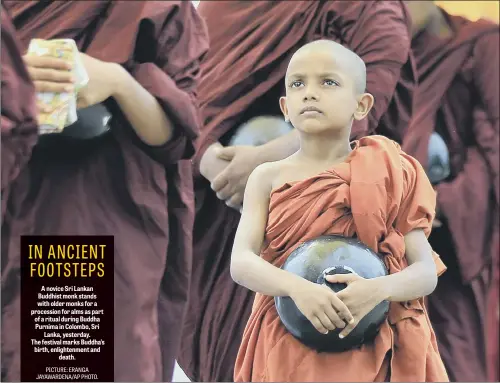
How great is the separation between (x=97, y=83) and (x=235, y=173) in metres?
0.35

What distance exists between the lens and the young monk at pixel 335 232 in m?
1.84

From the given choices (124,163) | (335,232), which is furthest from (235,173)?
(335,232)

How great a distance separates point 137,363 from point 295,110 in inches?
25.9

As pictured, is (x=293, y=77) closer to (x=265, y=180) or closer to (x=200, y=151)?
(x=265, y=180)

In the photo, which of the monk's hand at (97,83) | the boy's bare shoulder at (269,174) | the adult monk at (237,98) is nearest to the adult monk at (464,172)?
the adult monk at (237,98)

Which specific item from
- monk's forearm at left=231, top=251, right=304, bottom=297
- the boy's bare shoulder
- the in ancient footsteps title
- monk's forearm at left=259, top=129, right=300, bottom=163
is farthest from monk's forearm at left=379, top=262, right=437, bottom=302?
the in ancient footsteps title

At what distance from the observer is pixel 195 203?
262cm

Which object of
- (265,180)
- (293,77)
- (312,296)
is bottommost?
(312,296)

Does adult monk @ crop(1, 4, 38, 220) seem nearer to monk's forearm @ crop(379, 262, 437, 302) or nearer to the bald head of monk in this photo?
the bald head of monk

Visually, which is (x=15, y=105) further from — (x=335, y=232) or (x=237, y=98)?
(x=237, y=98)

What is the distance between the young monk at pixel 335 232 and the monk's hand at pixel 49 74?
40 centimetres

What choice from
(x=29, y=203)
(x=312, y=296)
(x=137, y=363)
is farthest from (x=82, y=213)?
(x=312, y=296)

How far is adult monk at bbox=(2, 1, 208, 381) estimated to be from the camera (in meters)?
2.29

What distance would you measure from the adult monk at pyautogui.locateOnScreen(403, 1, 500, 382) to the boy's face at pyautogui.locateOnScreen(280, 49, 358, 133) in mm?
871
